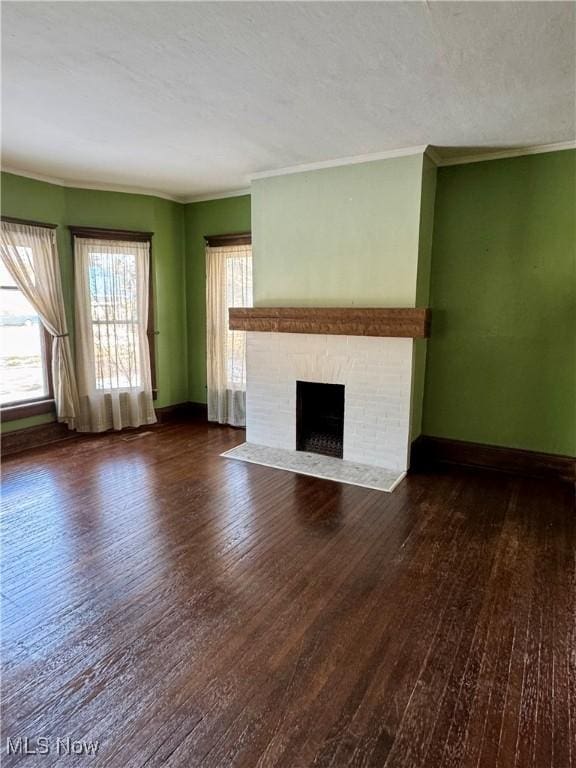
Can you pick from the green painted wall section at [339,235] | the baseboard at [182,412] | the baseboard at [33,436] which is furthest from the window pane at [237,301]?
the baseboard at [33,436]

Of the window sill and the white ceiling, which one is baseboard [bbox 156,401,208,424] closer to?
the window sill

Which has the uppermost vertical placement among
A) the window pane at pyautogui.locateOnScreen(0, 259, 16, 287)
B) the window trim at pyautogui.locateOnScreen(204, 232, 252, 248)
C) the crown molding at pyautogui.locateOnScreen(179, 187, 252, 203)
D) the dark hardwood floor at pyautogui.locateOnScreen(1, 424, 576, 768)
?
the crown molding at pyautogui.locateOnScreen(179, 187, 252, 203)

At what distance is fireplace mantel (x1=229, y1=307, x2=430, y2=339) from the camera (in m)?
3.86

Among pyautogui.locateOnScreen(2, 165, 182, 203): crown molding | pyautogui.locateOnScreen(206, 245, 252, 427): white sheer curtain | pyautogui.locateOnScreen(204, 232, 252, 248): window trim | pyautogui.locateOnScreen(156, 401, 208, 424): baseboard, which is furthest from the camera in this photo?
pyautogui.locateOnScreen(156, 401, 208, 424): baseboard

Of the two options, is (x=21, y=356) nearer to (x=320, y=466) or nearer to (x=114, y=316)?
(x=114, y=316)

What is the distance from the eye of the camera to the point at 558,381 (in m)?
3.94

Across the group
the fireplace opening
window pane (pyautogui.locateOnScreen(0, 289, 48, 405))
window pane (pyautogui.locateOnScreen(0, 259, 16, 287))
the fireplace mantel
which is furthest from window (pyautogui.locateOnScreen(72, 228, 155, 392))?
the fireplace opening

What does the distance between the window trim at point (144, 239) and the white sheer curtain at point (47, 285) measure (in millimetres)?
327

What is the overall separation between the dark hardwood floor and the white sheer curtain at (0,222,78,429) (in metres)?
1.47

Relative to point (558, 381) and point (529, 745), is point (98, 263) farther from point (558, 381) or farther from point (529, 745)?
point (529, 745)

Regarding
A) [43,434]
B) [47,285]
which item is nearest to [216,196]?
[47,285]

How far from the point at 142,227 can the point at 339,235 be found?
103 inches

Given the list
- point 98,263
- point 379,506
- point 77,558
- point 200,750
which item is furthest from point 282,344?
point 200,750

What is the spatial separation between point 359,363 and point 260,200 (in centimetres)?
203
